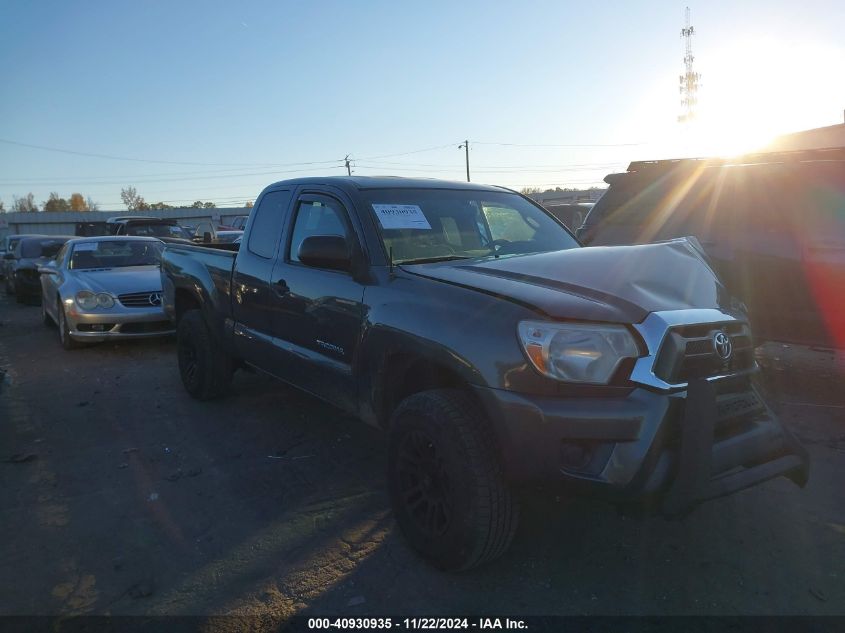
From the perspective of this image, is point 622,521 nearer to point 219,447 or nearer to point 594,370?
point 594,370

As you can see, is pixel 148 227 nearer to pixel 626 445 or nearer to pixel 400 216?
pixel 400 216

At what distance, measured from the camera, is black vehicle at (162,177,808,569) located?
253 centimetres

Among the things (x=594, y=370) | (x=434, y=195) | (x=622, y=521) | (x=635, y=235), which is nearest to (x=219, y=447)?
(x=434, y=195)

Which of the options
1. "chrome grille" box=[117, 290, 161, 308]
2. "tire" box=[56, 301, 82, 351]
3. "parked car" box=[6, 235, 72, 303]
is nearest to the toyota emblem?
"chrome grille" box=[117, 290, 161, 308]

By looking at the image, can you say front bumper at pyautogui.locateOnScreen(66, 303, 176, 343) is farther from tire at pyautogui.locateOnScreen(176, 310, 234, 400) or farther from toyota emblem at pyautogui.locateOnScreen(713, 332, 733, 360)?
toyota emblem at pyautogui.locateOnScreen(713, 332, 733, 360)

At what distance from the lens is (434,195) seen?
4.19 meters

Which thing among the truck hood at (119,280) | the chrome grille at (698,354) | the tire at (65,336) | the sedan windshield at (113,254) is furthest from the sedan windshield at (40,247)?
the chrome grille at (698,354)

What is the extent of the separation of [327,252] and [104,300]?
20.0 feet

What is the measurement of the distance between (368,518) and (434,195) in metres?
2.08

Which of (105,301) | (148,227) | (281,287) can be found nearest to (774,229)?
(281,287)

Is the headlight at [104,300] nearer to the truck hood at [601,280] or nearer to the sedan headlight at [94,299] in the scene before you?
the sedan headlight at [94,299]

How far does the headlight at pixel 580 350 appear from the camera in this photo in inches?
101

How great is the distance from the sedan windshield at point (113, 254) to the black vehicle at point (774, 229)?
7.31 m

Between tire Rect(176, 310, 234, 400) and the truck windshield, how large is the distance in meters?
2.47
